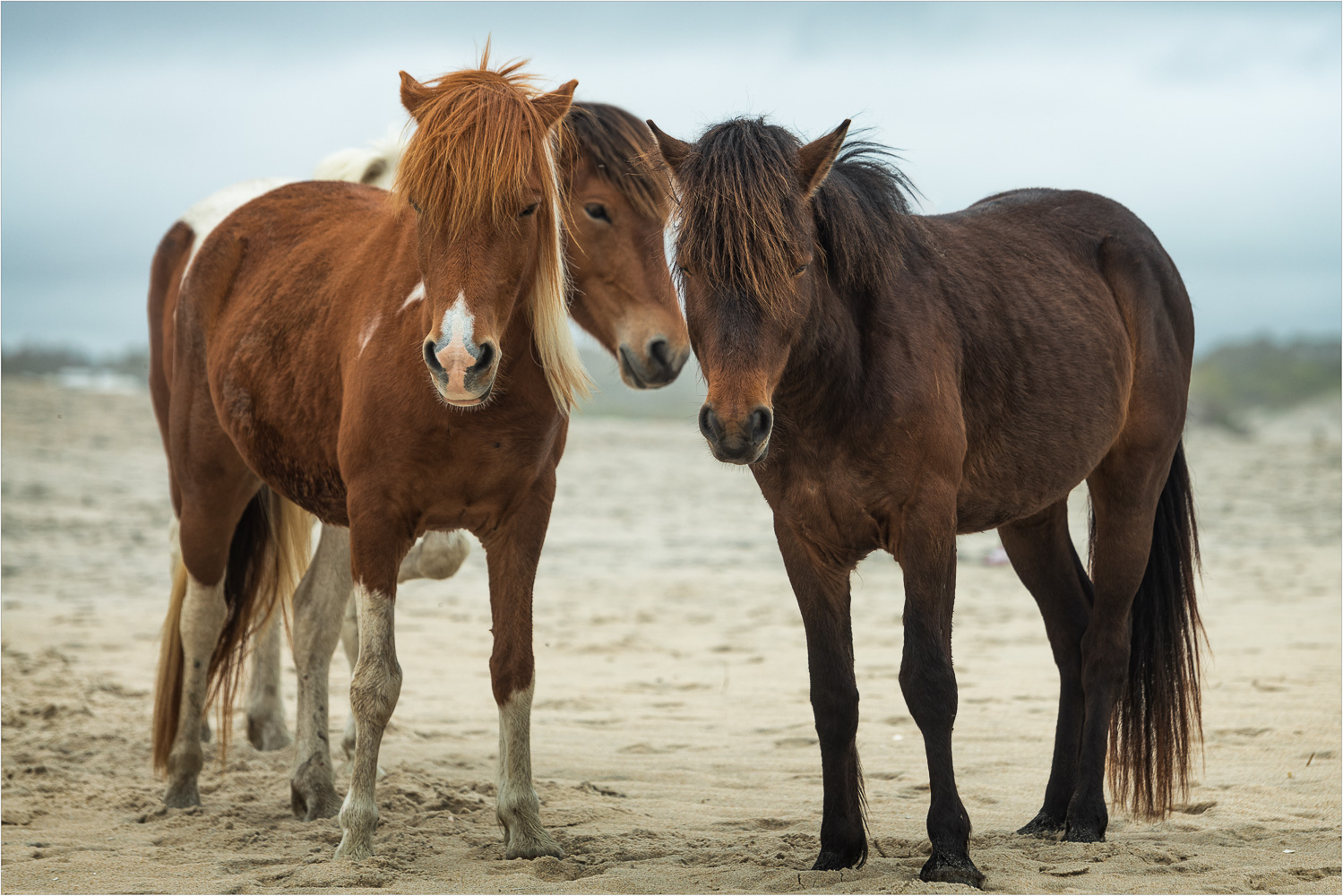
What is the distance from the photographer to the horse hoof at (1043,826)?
411cm

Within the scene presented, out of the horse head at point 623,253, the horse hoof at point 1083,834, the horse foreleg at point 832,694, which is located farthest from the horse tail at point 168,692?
the horse hoof at point 1083,834

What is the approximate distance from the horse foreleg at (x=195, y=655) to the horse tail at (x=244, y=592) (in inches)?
2.5

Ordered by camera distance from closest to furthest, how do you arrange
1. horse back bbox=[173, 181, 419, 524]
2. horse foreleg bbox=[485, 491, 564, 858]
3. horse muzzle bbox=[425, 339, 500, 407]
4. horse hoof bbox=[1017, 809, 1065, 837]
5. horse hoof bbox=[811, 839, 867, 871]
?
1. horse muzzle bbox=[425, 339, 500, 407]
2. horse hoof bbox=[811, 839, 867, 871]
3. horse foreleg bbox=[485, 491, 564, 858]
4. horse back bbox=[173, 181, 419, 524]
5. horse hoof bbox=[1017, 809, 1065, 837]

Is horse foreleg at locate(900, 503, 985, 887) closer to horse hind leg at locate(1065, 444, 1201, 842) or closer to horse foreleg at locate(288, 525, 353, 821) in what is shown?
horse hind leg at locate(1065, 444, 1201, 842)

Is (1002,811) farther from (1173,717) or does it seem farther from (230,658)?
(230,658)

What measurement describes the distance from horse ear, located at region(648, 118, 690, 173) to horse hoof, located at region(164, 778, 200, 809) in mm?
3100

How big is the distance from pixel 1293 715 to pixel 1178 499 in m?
1.77

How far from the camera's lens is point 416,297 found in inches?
146

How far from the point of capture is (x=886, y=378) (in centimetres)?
339

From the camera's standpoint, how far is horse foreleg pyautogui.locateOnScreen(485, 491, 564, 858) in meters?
3.82

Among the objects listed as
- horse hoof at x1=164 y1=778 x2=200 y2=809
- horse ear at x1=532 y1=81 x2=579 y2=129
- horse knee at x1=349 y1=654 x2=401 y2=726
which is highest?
horse ear at x1=532 y1=81 x2=579 y2=129

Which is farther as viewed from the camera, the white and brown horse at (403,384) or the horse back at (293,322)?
the horse back at (293,322)

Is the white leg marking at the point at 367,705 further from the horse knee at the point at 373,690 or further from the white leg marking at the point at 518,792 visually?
the white leg marking at the point at 518,792

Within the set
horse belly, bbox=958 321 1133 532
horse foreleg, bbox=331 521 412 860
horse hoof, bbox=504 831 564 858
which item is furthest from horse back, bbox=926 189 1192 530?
horse foreleg, bbox=331 521 412 860
